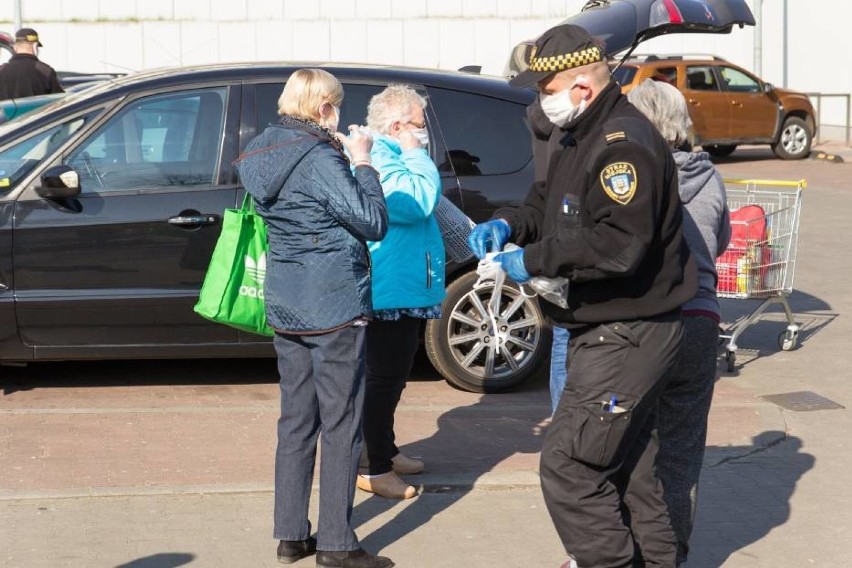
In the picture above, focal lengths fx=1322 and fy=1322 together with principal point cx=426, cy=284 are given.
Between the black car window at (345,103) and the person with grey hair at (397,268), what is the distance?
1.85m

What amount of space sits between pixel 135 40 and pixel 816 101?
14.3 metres

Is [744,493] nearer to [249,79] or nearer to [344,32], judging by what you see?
[249,79]

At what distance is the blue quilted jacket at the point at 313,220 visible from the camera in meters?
4.77

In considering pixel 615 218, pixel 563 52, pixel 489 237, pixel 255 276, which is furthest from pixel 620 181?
pixel 255 276

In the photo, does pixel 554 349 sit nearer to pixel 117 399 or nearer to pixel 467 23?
pixel 117 399

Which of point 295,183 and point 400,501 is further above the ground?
point 295,183

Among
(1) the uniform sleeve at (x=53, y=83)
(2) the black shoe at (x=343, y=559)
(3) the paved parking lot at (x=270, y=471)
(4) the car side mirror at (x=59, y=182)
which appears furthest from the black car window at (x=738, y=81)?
(2) the black shoe at (x=343, y=559)

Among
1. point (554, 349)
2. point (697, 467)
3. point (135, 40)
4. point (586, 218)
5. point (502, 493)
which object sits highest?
point (135, 40)

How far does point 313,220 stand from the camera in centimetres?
482

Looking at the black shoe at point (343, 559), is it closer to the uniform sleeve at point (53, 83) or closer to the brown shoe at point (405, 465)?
the brown shoe at point (405, 465)

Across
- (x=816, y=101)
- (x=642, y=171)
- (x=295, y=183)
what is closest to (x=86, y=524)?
(x=295, y=183)

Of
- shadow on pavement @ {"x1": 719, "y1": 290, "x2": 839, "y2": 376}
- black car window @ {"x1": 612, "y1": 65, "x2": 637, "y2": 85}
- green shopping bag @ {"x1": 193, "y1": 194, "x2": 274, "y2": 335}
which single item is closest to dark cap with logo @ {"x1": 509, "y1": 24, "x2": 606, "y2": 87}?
green shopping bag @ {"x1": 193, "y1": 194, "x2": 274, "y2": 335}

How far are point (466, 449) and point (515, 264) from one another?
2505mm

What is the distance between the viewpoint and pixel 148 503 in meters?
5.73
